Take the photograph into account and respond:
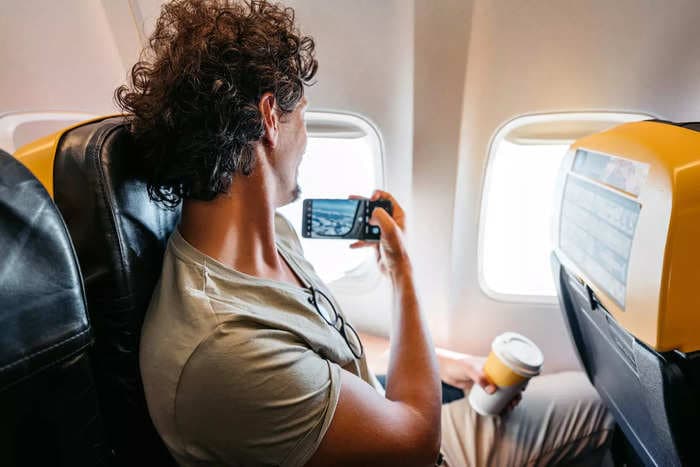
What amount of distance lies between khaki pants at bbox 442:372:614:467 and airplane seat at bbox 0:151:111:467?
3.74 ft

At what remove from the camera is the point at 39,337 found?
0.48 m

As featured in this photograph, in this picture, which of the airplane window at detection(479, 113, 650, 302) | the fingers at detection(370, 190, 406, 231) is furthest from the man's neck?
the airplane window at detection(479, 113, 650, 302)

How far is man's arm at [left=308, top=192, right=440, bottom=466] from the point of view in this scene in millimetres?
693

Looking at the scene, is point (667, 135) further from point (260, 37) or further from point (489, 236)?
point (489, 236)

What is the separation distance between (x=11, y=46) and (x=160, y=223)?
1.09 meters

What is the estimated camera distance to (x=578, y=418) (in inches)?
55.2

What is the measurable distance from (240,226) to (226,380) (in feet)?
1.13

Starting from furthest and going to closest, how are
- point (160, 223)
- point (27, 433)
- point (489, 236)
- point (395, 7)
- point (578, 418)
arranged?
point (489, 236) < point (578, 418) < point (395, 7) < point (160, 223) < point (27, 433)

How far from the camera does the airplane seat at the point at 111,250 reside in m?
0.64

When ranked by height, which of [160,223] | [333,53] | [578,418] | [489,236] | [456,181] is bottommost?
[578,418]

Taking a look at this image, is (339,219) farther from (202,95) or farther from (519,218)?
(519,218)

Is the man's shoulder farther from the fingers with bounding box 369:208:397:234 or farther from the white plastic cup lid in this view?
the white plastic cup lid

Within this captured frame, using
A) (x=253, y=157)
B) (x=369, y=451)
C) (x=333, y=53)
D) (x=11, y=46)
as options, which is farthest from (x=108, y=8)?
(x=369, y=451)

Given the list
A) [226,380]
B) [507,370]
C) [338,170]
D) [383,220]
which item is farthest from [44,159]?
[507,370]
